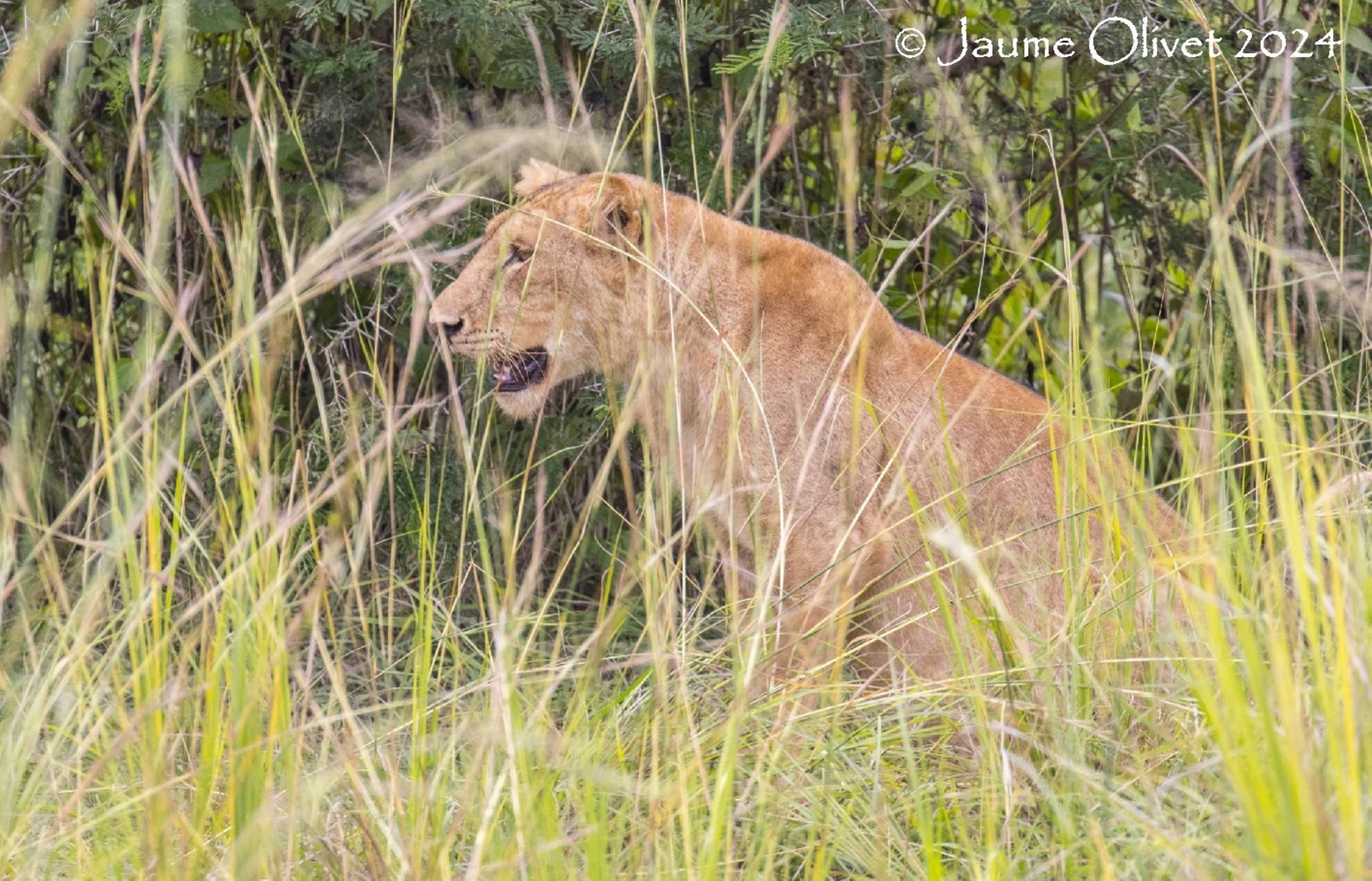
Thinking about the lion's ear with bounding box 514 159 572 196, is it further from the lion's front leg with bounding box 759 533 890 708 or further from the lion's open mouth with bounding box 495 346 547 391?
the lion's front leg with bounding box 759 533 890 708

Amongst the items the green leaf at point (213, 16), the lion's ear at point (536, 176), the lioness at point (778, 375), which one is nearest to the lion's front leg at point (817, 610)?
the lioness at point (778, 375)

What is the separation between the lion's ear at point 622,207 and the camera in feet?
10.4

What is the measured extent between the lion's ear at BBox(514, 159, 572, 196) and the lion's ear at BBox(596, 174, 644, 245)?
0.81 feet

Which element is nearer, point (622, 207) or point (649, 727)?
point (649, 727)

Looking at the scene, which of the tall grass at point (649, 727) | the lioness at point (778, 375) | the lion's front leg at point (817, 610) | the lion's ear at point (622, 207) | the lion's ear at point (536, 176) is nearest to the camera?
the tall grass at point (649, 727)

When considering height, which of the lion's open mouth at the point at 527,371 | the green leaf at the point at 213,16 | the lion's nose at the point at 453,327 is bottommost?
the lion's open mouth at the point at 527,371

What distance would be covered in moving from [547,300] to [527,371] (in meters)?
0.17

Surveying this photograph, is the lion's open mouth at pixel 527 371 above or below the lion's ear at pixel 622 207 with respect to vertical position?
below

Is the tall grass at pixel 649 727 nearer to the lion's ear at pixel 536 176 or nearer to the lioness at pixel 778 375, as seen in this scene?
the lioness at pixel 778 375

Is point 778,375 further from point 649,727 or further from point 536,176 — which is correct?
point 649,727

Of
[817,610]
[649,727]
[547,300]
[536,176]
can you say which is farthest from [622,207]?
[649,727]

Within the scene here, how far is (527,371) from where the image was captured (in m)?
3.39

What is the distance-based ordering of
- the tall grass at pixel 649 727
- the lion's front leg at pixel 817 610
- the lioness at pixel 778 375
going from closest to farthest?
the tall grass at pixel 649 727
the lion's front leg at pixel 817 610
the lioness at pixel 778 375

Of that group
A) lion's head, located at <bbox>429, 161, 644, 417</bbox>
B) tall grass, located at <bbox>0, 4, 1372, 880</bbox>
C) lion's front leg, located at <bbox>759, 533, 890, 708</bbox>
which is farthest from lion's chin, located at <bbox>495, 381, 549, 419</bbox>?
tall grass, located at <bbox>0, 4, 1372, 880</bbox>
